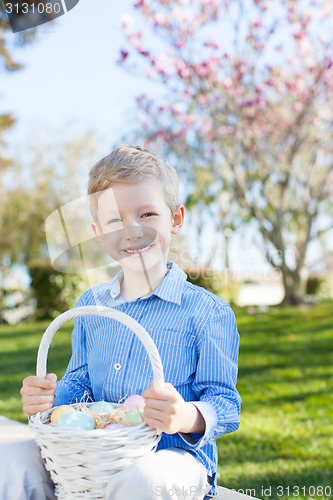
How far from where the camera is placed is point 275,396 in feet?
14.3

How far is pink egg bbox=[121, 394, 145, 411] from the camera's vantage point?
1.55m

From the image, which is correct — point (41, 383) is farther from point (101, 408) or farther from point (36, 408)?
point (101, 408)

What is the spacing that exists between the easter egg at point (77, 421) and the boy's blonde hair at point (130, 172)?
2.06ft

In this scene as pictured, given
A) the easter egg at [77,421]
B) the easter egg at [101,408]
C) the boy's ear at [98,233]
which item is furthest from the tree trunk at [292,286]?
the easter egg at [77,421]

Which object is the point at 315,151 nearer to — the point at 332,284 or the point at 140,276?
the point at 332,284

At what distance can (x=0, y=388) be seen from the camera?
5.00 m

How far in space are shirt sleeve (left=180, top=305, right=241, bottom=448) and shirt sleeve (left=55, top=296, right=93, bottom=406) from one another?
1.37ft

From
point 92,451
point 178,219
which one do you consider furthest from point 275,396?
point 92,451

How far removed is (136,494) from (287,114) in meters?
8.29

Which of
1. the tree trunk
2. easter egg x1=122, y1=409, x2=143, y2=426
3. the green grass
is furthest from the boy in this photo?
the tree trunk

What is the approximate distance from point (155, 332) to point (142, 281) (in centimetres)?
19

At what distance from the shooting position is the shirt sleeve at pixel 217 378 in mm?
1566

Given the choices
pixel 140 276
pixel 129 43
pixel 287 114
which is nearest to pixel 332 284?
pixel 287 114

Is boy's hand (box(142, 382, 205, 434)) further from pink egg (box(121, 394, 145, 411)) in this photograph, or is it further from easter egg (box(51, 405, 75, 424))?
easter egg (box(51, 405, 75, 424))
